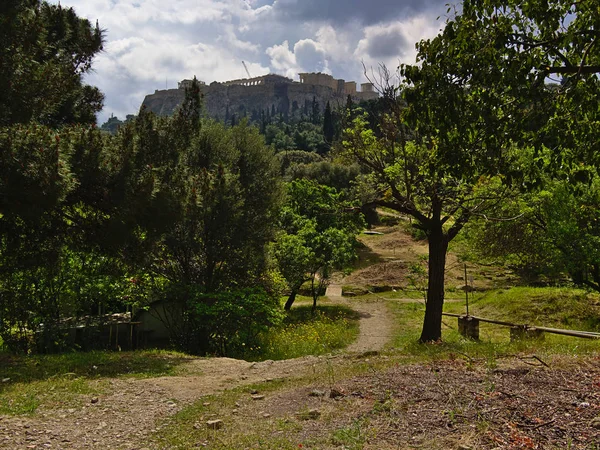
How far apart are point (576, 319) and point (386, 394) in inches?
501

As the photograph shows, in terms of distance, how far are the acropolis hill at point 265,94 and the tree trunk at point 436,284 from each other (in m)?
167

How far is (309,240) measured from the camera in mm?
19438

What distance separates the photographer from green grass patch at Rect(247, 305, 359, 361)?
41.0 feet

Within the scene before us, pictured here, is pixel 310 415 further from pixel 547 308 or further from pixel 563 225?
pixel 547 308

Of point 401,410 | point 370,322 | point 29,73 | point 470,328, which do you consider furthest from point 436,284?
point 29,73

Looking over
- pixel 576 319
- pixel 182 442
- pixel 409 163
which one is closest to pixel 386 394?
pixel 182 442

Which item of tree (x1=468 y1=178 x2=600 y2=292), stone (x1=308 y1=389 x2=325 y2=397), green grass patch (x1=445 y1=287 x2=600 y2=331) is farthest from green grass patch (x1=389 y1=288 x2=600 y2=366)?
stone (x1=308 y1=389 x2=325 y2=397)

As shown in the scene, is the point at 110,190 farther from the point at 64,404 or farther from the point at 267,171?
the point at 267,171

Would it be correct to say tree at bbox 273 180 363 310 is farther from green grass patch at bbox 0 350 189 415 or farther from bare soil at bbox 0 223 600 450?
bare soil at bbox 0 223 600 450

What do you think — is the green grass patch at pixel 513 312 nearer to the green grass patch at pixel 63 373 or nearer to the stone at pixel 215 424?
the green grass patch at pixel 63 373

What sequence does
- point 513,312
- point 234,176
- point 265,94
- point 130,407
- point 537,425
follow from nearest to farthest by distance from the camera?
1. point 537,425
2. point 130,407
3. point 234,176
4. point 513,312
5. point 265,94

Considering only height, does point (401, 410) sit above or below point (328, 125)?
below

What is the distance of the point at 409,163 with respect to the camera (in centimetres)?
1091

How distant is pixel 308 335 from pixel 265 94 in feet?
598
